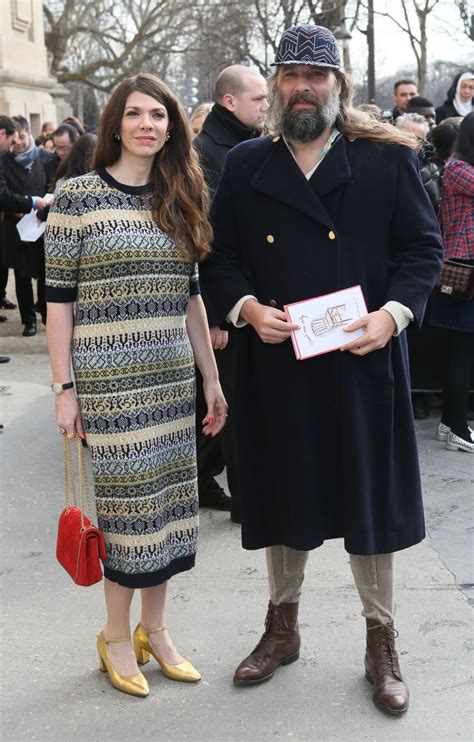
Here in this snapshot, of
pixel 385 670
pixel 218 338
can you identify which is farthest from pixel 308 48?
pixel 385 670

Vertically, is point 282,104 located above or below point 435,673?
above

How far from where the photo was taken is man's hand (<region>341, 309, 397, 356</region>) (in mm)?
3129

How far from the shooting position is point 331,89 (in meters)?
3.19

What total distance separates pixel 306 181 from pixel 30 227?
6756mm

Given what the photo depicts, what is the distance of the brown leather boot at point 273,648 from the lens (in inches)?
137

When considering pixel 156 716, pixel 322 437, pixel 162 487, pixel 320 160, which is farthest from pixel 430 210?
pixel 156 716

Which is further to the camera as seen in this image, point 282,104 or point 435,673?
point 435,673

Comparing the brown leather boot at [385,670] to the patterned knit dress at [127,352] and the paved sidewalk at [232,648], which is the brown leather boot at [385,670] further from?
the patterned knit dress at [127,352]

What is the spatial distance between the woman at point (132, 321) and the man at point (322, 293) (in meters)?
0.19

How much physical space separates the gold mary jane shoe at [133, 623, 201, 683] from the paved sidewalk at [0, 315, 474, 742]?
3 centimetres

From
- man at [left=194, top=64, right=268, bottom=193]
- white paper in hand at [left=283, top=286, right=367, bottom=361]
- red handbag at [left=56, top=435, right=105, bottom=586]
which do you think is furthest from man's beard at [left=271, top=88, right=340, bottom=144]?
man at [left=194, top=64, right=268, bottom=193]

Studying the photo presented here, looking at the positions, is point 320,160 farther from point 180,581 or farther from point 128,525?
point 180,581

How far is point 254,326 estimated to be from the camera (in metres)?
3.25

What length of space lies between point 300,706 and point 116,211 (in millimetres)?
1716
